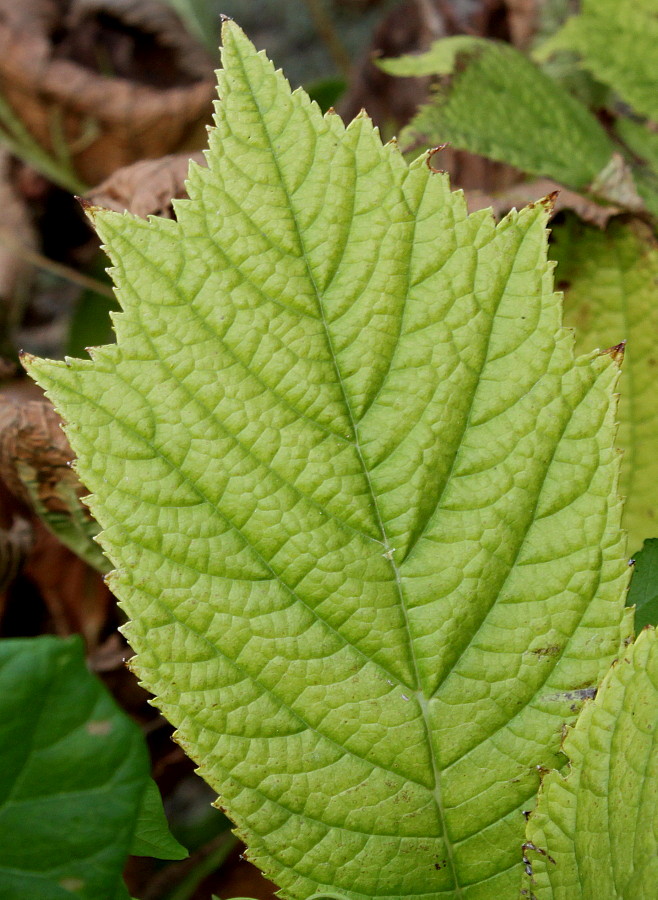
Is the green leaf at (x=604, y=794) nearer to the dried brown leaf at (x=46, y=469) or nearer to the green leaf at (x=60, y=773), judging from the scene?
the green leaf at (x=60, y=773)

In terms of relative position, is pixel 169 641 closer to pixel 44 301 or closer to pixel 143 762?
pixel 143 762

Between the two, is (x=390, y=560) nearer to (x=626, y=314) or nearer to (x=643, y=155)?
(x=626, y=314)

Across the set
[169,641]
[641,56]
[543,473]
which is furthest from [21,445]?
[641,56]

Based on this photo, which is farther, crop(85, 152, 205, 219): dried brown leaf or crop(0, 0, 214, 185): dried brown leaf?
crop(0, 0, 214, 185): dried brown leaf

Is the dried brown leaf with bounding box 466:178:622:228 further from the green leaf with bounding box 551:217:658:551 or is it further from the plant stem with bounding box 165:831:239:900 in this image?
the plant stem with bounding box 165:831:239:900

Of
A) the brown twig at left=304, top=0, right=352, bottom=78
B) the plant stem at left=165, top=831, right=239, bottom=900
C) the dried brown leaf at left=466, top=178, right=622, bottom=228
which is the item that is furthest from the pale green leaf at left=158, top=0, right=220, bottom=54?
the plant stem at left=165, top=831, right=239, bottom=900

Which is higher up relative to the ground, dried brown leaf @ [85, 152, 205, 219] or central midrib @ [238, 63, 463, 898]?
dried brown leaf @ [85, 152, 205, 219]
